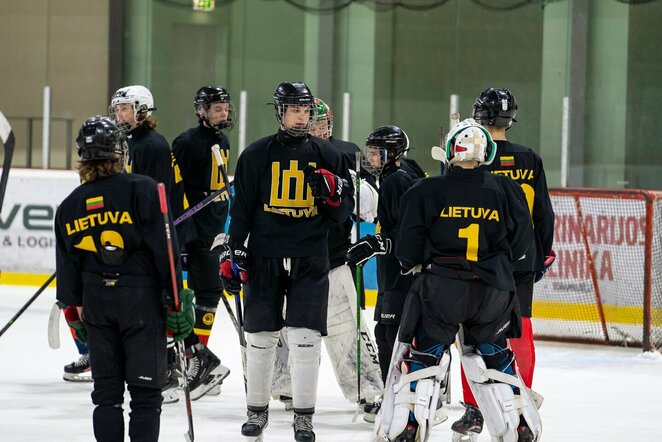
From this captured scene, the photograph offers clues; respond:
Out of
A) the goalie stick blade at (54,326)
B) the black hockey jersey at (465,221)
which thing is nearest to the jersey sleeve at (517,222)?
the black hockey jersey at (465,221)

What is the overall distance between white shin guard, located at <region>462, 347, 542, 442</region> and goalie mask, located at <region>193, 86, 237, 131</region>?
2.13 m

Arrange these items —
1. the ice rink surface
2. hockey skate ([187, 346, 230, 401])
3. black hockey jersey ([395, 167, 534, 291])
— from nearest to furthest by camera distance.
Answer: black hockey jersey ([395, 167, 534, 291]) < the ice rink surface < hockey skate ([187, 346, 230, 401])

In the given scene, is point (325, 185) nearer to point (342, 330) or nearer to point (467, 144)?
point (467, 144)

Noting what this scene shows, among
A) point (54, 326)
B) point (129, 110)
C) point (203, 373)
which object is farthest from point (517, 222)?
point (129, 110)

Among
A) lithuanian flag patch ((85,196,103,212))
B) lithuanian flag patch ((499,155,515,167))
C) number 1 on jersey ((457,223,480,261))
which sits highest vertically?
lithuanian flag patch ((499,155,515,167))

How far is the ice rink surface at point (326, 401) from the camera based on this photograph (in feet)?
16.5

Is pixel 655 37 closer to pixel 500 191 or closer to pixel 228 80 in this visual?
pixel 228 80

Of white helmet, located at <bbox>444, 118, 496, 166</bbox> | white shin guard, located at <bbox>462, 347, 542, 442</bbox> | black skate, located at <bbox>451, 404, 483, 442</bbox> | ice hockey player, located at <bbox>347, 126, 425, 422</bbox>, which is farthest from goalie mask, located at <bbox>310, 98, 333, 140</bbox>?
white shin guard, located at <bbox>462, 347, 542, 442</bbox>

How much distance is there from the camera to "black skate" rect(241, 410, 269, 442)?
182 inches

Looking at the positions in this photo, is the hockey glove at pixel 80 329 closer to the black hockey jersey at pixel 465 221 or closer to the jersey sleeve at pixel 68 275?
the jersey sleeve at pixel 68 275

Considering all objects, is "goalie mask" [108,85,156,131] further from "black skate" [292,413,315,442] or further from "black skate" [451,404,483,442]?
"black skate" [451,404,483,442]

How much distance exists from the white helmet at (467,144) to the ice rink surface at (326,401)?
4.36 feet

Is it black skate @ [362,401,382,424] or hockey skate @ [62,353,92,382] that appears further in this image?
hockey skate @ [62,353,92,382]

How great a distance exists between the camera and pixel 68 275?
3928 mm
